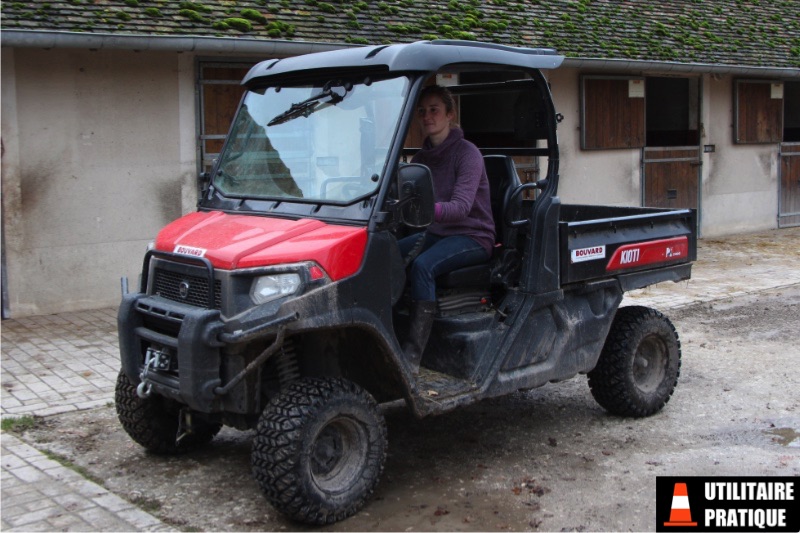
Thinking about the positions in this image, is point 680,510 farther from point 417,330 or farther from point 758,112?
point 758,112

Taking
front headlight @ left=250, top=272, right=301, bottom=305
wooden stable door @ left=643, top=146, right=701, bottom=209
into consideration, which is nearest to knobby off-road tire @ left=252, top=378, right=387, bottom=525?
front headlight @ left=250, top=272, right=301, bottom=305

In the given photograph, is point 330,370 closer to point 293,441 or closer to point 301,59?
point 293,441

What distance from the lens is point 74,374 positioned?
7.41 meters

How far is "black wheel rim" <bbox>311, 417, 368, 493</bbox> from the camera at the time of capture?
4.64m

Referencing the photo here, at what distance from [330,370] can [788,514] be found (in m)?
2.32

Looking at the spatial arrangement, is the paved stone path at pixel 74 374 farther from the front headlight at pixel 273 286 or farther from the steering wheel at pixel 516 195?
the steering wheel at pixel 516 195

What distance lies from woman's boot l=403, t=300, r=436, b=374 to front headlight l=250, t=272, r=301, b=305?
85 centimetres

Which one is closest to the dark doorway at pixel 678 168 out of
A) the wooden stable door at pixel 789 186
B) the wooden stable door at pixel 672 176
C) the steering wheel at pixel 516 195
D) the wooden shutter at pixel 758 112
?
the wooden stable door at pixel 672 176

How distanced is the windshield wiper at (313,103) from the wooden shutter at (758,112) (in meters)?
12.5

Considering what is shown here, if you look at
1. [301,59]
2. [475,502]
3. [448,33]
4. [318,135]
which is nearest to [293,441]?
[475,502]

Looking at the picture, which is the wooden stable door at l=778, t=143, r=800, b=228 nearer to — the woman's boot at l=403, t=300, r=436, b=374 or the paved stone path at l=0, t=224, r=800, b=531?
the paved stone path at l=0, t=224, r=800, b=531

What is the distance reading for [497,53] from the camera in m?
5.38

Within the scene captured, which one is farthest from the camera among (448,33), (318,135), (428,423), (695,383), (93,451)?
(448,33)

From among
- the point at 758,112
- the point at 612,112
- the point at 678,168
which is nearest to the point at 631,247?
the point at 612,112
